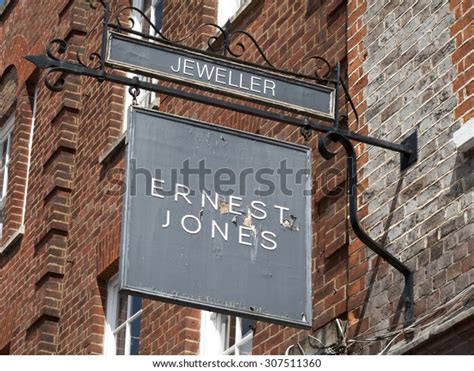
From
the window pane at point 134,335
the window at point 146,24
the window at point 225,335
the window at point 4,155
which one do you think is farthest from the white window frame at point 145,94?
the window at point 4,155

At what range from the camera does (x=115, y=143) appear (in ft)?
48.4

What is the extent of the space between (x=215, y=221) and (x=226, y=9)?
17.1 feet

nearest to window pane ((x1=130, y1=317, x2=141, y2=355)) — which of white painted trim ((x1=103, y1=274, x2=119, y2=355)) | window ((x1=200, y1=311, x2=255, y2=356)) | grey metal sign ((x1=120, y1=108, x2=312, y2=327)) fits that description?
white painted trim ((x1=103, y1=274, x2=119, y2=355))

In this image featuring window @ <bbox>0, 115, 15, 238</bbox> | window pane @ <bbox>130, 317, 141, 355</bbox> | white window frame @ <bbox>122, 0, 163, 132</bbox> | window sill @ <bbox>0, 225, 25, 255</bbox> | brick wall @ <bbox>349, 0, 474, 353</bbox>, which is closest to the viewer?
brick wall @ <bbox>349, 0, 474, 353</bbox>

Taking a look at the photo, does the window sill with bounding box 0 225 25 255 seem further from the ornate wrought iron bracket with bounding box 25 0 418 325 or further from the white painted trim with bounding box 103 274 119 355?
the ornate wrought iron bracket with bounding box 25 0 418 325

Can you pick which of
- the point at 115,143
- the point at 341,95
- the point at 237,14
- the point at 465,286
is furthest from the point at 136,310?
the point at 465,286

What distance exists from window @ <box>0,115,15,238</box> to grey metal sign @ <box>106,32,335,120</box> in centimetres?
869

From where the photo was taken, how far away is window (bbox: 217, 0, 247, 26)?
13.9 m

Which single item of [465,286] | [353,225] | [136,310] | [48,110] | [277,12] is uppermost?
[48,110]

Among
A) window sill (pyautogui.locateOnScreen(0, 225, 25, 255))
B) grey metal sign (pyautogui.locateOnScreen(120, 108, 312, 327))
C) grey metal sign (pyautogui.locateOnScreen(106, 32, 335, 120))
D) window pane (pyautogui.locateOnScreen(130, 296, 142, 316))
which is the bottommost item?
grey metal sign (pyautogui.locateOnScreen(120, 108, 312, 327))

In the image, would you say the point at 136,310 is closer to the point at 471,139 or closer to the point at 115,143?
the point at 115,143

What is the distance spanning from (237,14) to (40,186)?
4.28 metres

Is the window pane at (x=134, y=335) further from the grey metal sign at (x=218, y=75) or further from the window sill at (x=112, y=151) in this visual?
the grey metal sign at (x=218, y=75)

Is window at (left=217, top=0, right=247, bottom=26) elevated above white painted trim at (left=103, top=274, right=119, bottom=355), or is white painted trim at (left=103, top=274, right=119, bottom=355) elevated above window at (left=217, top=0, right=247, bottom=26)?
window at (left=217, top=0, right=247, bottom=26)
